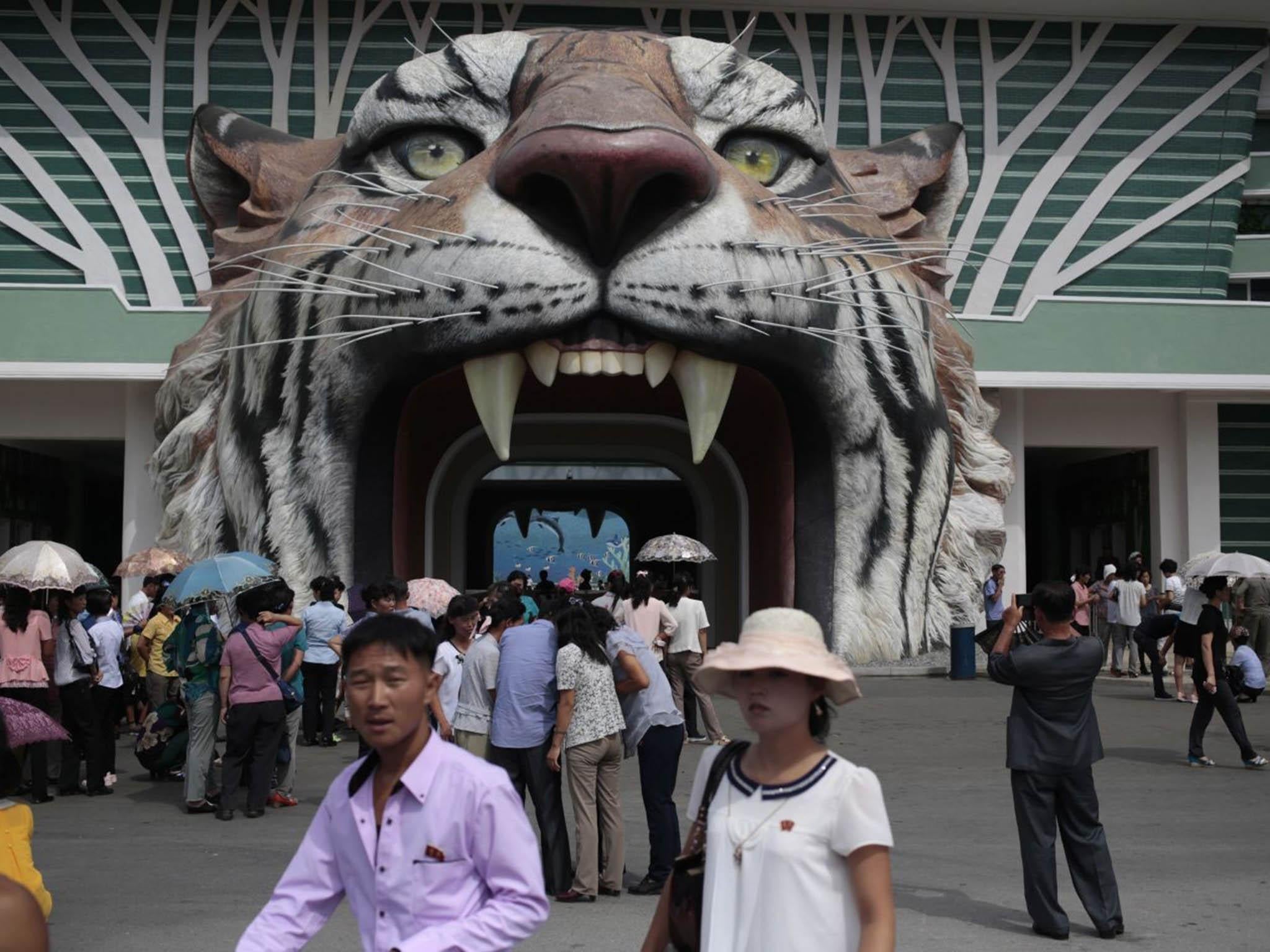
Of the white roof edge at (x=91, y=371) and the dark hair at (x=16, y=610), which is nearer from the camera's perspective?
the dark hair at (x=16, y=610)

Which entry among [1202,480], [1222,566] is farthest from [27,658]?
[1202,480]

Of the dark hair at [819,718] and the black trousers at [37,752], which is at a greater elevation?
the dark hair at [819,718]

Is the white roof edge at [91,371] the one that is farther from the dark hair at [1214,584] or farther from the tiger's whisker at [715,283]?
the dark hair at [1214,584]

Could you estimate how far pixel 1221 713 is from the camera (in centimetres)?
828

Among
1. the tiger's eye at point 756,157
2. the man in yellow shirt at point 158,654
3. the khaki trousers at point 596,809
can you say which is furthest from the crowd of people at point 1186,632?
the man in yellow shirt at point 158,654

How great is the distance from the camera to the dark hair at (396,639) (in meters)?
2.54

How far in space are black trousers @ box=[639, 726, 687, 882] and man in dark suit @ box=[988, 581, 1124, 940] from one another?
1290 millimetres

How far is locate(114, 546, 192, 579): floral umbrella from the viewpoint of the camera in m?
10.6

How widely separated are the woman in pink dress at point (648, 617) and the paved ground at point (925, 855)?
72cm

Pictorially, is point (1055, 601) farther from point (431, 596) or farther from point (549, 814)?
point (431, 596)

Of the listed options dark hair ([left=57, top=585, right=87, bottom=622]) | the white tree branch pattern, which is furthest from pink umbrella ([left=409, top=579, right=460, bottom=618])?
the white tree branch pattern

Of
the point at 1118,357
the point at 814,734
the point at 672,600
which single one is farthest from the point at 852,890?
the point at 1118,357

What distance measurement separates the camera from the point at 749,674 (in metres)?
2.60

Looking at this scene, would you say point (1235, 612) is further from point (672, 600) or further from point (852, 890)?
point (852, 890)
